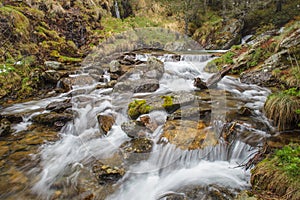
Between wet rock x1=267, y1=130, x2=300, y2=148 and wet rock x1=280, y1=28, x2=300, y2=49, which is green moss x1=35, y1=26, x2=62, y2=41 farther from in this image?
wet rock x1=267, y1=130, x2=300, y2=148

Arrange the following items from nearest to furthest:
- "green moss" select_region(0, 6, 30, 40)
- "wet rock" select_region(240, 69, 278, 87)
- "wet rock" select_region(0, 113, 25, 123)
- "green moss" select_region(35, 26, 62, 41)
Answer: "wet rock" select_region(0, 113, 25, 123)
"wet rock" select_region(240, 69, 278, 87)
"green moss" select_region(0, 6, 30, 40)
"green moss" select_region(35, 26, 62, 41)

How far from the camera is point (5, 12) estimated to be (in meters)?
9.68

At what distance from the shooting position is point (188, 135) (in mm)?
4062

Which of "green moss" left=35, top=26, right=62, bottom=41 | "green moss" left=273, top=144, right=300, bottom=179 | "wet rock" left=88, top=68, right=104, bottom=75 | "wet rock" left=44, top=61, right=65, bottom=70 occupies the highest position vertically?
"green moss" left=35, top=26, right=62, bottom=41

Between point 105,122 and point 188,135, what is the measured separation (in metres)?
2.29

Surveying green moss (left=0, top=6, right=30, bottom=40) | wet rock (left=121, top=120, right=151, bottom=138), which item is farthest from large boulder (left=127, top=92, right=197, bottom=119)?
green moss (left=0, top=6, right=30, bottom=40)

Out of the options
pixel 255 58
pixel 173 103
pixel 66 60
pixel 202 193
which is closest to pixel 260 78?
pixel 255 58

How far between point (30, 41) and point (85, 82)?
15.0 feet

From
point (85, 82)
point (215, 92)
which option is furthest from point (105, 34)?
point (215, 92)

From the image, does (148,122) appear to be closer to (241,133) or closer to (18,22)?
(241,133)

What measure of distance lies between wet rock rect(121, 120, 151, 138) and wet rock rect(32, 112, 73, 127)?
6.77 feet

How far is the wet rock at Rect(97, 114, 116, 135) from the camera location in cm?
495

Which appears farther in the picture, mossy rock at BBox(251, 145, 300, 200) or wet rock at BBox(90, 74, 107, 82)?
wet rock at BBox(90, 74, 107, 82)

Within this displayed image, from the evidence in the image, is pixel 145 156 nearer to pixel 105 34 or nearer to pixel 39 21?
pixel 39 21
